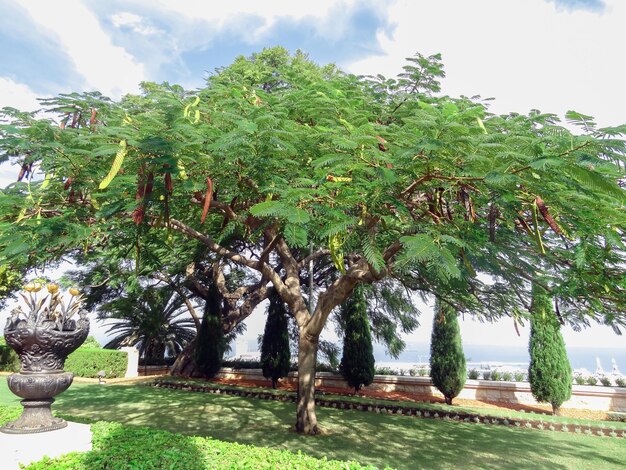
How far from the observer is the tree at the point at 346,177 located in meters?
4.66

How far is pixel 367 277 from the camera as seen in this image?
8.34 m

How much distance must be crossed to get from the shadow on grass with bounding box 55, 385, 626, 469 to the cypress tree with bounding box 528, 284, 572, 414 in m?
5.03

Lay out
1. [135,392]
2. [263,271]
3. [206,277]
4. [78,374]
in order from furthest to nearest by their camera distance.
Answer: [206,277] → [78,374] → [135,392] → [263,271]

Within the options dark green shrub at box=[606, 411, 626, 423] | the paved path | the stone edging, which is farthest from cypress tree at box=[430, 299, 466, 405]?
the paved path

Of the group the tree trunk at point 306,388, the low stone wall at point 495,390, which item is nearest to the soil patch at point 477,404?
the low stone wall at point 495,390

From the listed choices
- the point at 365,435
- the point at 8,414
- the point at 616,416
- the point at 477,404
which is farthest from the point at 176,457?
the point at 616,416

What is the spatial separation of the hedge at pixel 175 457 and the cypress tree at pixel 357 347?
12.6 metres

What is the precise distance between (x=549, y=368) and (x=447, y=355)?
3.64 metres

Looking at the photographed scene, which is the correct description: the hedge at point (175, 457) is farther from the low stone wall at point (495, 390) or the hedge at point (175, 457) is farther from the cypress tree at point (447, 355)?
the low stone wall at point (495, 390)

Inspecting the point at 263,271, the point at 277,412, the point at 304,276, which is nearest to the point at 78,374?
the point at 304,276

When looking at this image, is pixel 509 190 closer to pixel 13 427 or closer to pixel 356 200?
pixel 356 200

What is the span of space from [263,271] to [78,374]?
16646 millimetres

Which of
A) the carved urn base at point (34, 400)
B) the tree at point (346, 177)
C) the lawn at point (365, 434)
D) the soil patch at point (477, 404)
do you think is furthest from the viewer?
the soil patch at point (477, 404)

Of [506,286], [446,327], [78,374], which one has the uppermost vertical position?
[506,286]
